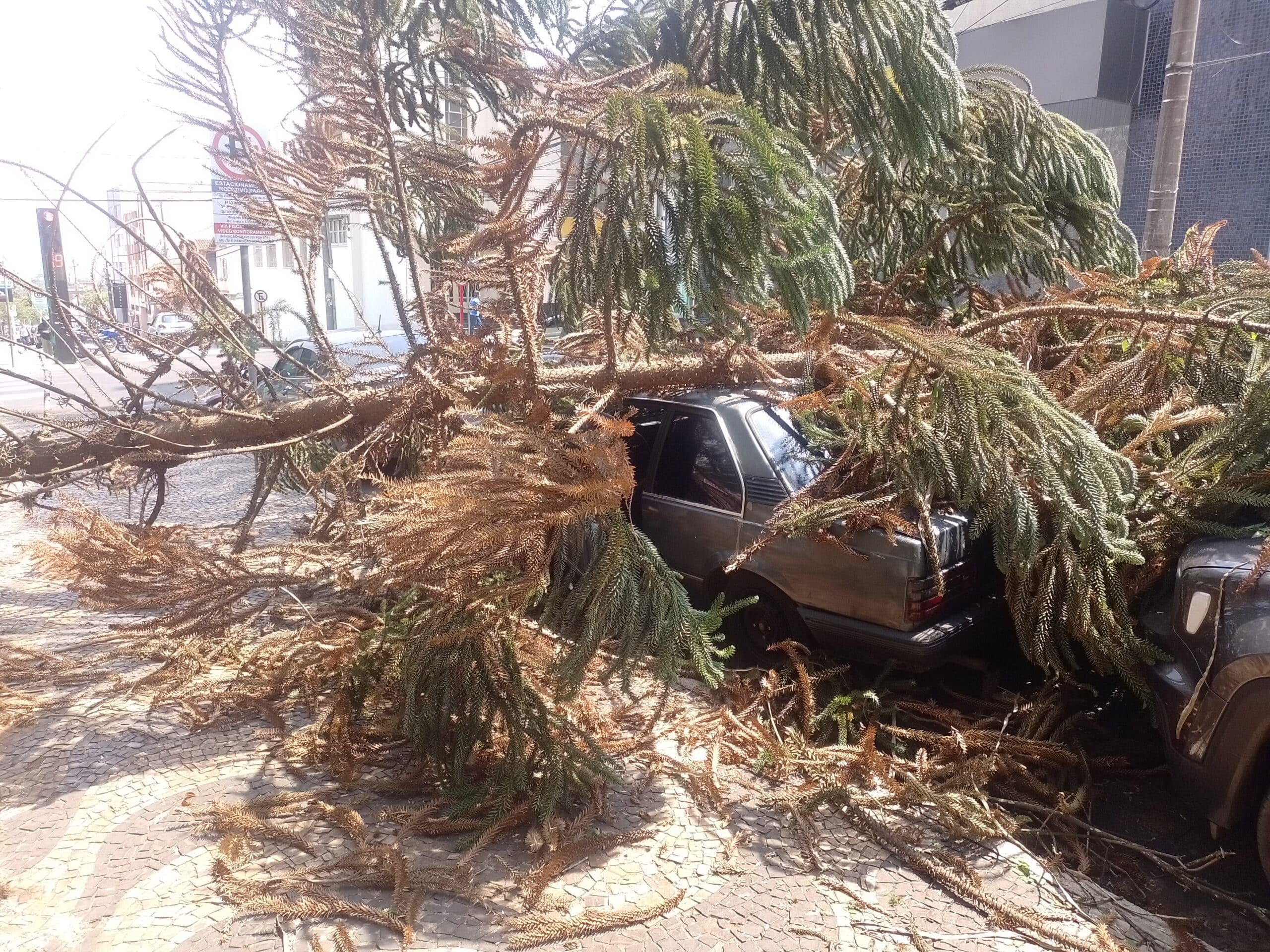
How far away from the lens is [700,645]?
363cm

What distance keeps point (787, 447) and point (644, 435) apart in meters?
0.96

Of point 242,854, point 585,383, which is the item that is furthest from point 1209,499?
point 242,854

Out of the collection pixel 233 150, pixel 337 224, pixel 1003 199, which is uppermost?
pixel 1003 199

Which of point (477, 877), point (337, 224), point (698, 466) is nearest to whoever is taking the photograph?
point (477, 877)

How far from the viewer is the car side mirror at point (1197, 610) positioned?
10.7ft

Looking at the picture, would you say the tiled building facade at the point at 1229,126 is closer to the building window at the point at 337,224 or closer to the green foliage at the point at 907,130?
the green foliage at the point at 907,130

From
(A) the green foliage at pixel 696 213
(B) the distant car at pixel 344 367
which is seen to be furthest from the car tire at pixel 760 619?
(B) the distant car at pixel 344 367

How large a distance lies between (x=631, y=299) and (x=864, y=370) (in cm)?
203

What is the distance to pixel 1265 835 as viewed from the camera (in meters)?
3.01

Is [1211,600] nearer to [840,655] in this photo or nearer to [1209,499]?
[1209,499]

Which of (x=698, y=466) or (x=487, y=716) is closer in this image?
(x=487, y=716)

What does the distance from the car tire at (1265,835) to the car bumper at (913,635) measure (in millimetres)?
1367

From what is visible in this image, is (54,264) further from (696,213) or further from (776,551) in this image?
(776,551)

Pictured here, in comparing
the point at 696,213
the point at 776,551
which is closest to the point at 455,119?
the point at 696,213
